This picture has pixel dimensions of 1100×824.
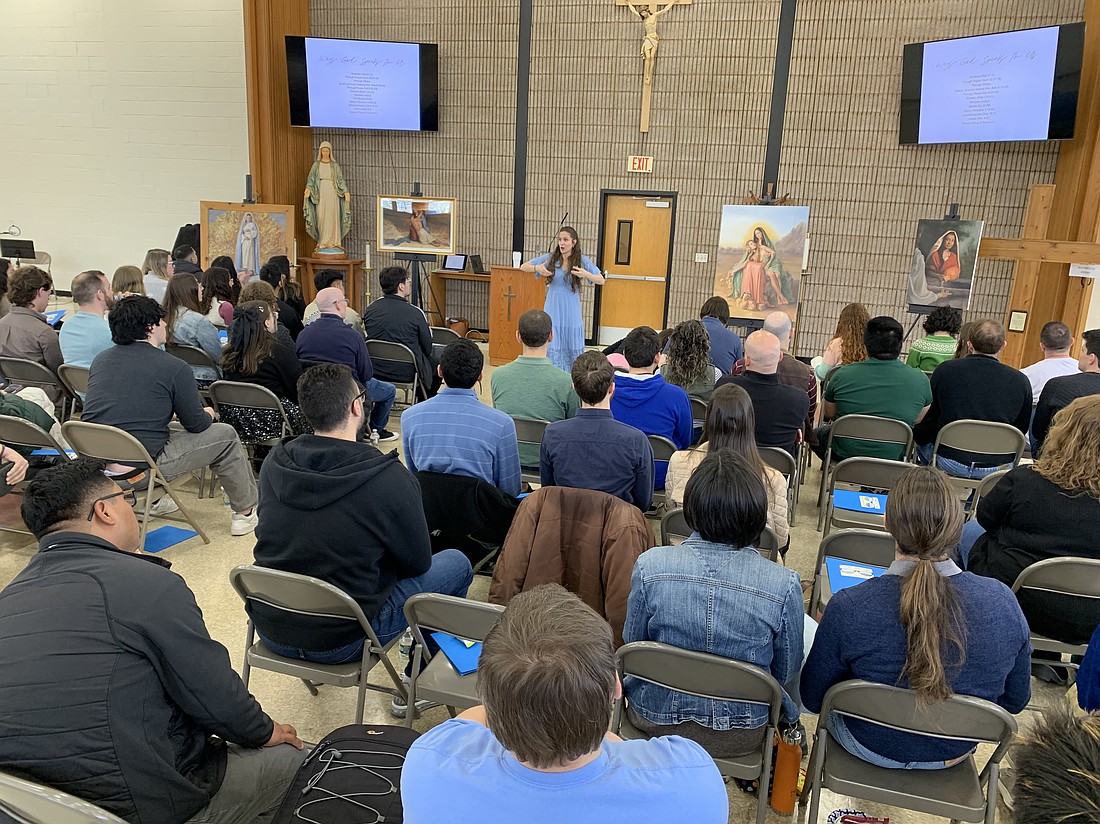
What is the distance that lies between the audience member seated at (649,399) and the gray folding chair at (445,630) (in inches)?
72.9

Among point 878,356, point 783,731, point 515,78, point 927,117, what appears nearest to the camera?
point 783,731

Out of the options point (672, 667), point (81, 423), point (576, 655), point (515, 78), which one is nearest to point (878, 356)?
point (672, 667)

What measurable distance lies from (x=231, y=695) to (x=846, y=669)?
1.49m

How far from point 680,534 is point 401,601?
3.68 ft

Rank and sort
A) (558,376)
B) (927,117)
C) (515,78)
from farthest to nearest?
1. (515,78)
2. (927,117)
3. (558,376)

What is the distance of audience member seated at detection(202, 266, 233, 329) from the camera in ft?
19.1

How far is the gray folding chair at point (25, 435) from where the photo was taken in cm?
339

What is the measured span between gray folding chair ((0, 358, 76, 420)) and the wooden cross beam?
7.33 m

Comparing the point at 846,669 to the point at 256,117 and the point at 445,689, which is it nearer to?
the point at 445,689

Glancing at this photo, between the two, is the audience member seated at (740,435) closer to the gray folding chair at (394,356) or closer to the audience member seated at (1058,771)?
the audience member seated at (1058,771)

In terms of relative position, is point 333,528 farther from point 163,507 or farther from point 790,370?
point 790,370

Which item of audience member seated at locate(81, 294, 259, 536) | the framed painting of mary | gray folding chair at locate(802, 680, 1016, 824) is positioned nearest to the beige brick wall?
the framed painting of mary

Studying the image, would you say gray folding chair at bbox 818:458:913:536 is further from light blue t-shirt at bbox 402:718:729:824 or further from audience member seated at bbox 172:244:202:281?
audience member seated at bbox 172:244:202:281

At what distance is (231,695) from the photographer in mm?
1661
